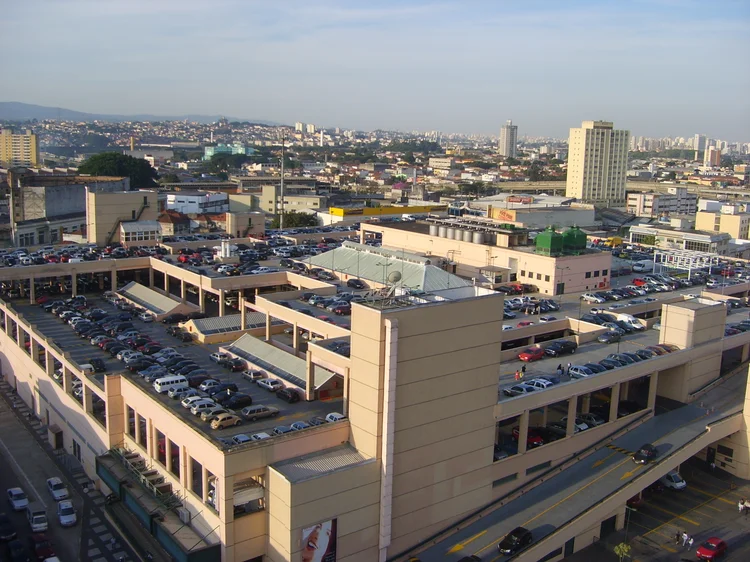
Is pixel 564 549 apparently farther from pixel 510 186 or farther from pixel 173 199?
pixel 510 186

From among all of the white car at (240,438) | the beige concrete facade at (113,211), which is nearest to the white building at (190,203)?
the beige concrete facade at (113,211)

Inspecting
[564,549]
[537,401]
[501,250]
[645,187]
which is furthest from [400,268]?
[645,187]

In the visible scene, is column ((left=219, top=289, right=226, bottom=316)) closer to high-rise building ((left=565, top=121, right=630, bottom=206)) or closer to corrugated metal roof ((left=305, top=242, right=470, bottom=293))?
corrugated metal roof ((left=305, top=242, right=470, bottom=293))

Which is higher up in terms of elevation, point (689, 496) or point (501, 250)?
point (501, 250)

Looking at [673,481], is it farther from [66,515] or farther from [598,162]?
[598,162]

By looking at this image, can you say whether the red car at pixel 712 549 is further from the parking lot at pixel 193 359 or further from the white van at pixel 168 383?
the white van at pixel 168 383

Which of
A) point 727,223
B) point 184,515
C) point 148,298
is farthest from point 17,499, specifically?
point 727,223
